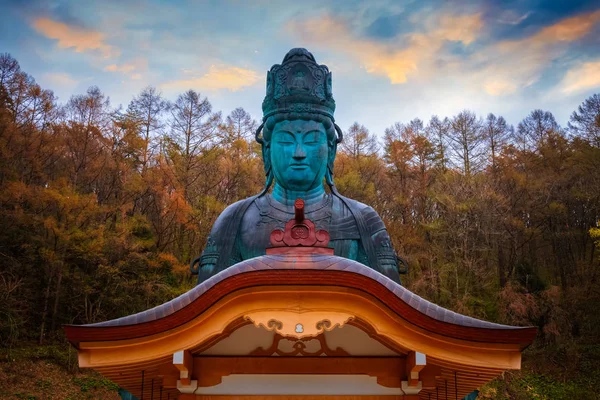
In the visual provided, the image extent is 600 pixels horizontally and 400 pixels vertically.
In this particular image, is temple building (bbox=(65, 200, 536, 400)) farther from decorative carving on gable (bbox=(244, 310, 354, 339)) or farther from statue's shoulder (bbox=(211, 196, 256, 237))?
statue's shoulder (bbox=(211, 196, 256, 237))

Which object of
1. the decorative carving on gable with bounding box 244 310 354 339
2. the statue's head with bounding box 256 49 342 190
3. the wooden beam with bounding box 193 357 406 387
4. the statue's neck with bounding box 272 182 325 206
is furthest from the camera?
the statue's neck with bounding box 272 182 325 206

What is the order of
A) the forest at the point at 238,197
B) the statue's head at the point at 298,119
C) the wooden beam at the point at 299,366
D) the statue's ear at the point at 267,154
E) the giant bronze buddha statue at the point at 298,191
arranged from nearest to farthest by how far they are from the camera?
the wooden beam at the point at 299,366 < the giant bronze buddha statue at the point at 298,191 < the statue's head at the point at 298,119 < the statue's ear at the point at 267,154 < the forest at the point at 238,197

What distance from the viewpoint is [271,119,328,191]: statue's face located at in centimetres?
623

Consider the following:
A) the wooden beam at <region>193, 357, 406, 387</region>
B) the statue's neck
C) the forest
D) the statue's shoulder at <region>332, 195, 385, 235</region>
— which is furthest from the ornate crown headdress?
the forest

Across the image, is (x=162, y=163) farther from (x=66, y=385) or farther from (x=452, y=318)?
(x=452, y=318)

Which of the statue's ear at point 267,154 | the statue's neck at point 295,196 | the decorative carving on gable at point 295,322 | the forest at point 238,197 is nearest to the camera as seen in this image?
the decorative carving on gable at point 295,322

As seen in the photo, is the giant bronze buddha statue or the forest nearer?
the giant bronze buddha statue

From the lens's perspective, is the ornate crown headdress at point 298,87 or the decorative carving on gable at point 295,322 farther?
the ornate crown headdress at point 298,87

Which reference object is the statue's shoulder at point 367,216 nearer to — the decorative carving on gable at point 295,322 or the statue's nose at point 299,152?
the statue's nose at point 299,152

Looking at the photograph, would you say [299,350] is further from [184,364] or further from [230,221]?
[230,221]

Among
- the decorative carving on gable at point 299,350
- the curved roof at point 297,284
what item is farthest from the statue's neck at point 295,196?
the curved roof at point 297,284

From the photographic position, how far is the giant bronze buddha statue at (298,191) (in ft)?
20.2

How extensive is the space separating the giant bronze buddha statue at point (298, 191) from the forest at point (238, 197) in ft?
44.1

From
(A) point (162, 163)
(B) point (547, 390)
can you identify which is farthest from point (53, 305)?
(B) point (547, 390)
